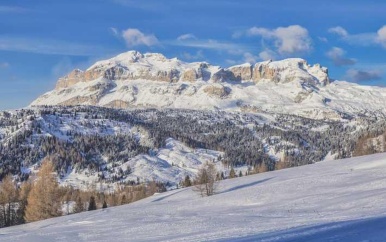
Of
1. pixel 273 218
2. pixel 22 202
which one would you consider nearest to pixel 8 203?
pixel 22 202

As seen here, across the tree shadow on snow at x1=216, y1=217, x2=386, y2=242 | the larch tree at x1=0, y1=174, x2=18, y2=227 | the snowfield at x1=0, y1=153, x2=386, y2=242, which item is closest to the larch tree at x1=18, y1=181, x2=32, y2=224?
the larch tree at x1=0, y1=174, x2=18, y2=227

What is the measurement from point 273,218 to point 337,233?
14.3 metres

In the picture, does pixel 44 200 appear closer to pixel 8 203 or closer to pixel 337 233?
pixel 8 203

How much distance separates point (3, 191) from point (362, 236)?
89.9 meters

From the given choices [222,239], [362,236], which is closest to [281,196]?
[222,239]

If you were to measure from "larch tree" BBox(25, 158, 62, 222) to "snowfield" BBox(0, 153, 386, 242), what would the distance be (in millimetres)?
21811

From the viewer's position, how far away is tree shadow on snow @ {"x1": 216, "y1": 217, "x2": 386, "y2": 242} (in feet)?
68.3

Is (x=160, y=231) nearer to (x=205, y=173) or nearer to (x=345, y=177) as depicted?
(x=345, y=177)

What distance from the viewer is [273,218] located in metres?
36.7

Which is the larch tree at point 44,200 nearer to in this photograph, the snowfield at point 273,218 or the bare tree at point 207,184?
the snowfield at point 273,218

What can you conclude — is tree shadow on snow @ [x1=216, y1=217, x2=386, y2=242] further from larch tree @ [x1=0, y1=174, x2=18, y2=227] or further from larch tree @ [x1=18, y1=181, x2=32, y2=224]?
larch tree @ [x1=0, y1=174, x2=18, y2=227]

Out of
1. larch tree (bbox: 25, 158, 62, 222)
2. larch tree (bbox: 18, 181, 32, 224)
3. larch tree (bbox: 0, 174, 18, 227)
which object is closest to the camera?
larch tree (bbox: 25, 158, 62, 222)

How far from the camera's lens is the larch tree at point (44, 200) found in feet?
263

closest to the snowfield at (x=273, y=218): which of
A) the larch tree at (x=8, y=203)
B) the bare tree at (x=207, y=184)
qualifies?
the bare tree at (x=207, y=184)
